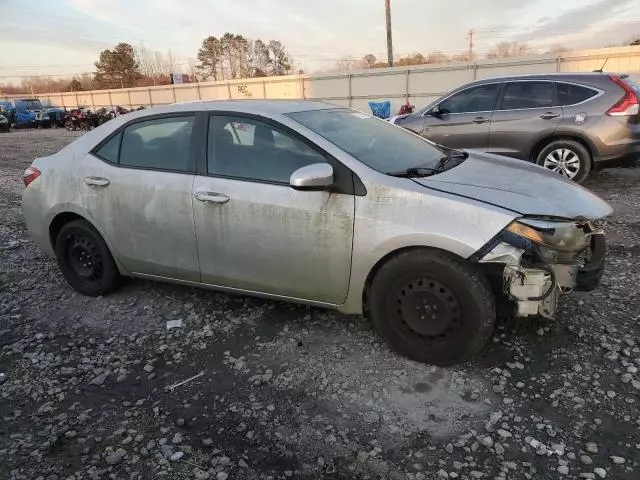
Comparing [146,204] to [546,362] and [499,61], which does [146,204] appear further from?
[499,61]

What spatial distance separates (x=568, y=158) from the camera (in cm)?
748

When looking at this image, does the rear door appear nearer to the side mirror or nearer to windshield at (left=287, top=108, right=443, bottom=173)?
windshield at (left=287, top=108, right=443, bottom=173)

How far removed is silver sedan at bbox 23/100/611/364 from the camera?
112 inches

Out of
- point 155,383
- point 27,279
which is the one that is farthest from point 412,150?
point 27,279

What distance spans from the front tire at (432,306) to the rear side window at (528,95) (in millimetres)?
5838

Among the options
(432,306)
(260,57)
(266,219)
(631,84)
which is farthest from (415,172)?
(260,57)

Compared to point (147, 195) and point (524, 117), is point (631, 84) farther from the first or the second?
point (147, 195)

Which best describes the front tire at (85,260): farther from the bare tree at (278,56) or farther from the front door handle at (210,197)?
the bare tree at (278,56)

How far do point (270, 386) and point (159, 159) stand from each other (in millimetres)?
1949

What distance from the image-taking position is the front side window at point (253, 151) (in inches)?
131

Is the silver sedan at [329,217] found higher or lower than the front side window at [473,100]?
lower

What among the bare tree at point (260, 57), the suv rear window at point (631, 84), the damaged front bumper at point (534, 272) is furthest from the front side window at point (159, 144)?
the bare tree at point (260, 57)

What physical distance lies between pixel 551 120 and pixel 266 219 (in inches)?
230

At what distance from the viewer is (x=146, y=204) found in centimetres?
379
